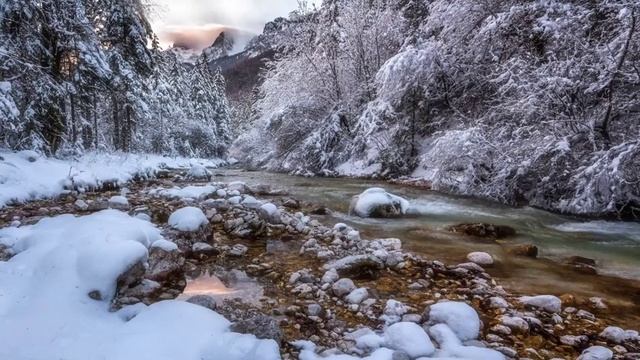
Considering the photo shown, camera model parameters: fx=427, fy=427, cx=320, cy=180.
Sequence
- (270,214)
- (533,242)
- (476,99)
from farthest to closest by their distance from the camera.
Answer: (476,99) < (270,214) < (533,242)

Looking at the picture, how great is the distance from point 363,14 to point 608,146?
13.4 m

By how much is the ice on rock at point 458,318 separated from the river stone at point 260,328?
1256 mm

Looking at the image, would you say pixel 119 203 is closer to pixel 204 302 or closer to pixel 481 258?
pixel 204 302

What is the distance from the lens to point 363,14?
1925 centimetres

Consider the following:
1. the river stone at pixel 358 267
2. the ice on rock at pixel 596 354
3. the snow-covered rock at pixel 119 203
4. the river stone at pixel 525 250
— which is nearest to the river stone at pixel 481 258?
the river stone at pixel 525 250

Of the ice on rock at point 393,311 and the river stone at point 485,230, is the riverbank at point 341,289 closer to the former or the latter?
the ice on rock at point 393,311

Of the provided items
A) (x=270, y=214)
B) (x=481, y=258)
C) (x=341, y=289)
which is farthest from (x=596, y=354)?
(x=270, y=214)

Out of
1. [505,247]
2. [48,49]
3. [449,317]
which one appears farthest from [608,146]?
[48,49]

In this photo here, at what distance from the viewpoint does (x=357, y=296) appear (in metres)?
3.85

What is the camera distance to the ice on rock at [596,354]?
2955mm

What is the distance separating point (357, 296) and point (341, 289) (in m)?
0.21

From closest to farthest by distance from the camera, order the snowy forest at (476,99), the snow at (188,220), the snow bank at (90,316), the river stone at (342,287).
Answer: the snow bank at (90,316)
the river stone at (342,287)
the snow at (188,220)
the snowy forest at (476,99)

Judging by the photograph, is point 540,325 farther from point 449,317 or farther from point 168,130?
point 168,130

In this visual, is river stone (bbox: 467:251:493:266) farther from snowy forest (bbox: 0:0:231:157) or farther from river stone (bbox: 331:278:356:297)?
snowy forest (bbox: 0:0:231:157)
